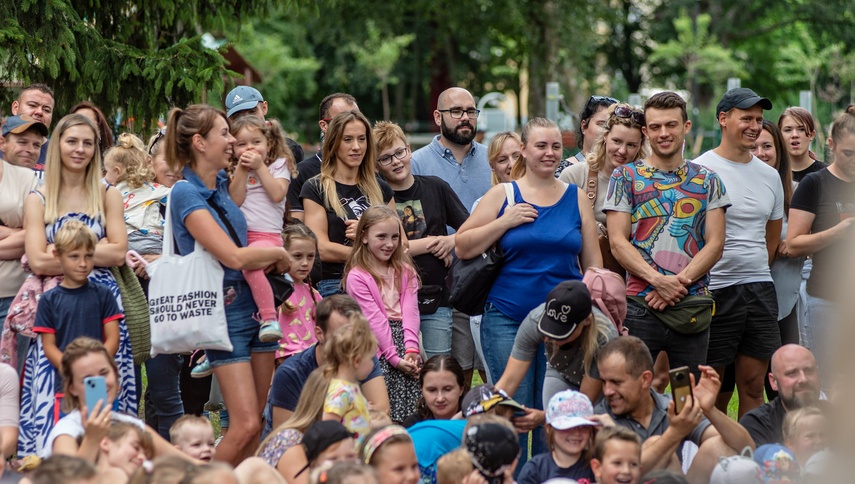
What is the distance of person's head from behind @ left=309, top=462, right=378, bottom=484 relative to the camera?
13.4 feet

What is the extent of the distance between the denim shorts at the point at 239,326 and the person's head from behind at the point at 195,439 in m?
0.29

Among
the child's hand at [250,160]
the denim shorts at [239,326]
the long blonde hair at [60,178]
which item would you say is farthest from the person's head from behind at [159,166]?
the denim shorts at [239,326]

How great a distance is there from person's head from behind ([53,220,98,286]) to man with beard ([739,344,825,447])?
A: 10.7 ft

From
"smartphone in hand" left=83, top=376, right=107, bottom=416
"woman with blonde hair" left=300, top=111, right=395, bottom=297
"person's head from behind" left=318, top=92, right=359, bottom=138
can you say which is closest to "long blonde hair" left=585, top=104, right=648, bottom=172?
"woman with blonde hair" left=300, top=111, right=395, bottom=297

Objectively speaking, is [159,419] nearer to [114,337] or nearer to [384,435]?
[114,337]

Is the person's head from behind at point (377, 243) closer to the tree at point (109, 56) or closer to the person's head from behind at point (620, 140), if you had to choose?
the person's head from behind at point (620, 140)

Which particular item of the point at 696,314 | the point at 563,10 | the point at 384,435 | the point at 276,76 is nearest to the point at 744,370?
the point at 696,314

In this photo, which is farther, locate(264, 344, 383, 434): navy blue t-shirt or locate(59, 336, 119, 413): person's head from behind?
locate(264, 344, 383, 434): navy blue t-shirt

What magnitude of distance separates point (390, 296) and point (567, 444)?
1.57 meters

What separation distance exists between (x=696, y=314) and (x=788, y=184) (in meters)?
1.74

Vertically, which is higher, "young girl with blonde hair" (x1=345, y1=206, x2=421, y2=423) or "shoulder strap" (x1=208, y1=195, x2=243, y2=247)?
Result: "shoulder strap" (x1=208, y1=195, x2=243, y2=247)

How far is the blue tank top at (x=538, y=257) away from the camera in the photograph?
5660 millimetres

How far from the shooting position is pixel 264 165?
224 inches

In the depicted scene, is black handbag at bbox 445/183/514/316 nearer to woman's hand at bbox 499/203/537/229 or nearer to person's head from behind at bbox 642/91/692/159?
woman's hand at bbox 499/203/537/229
